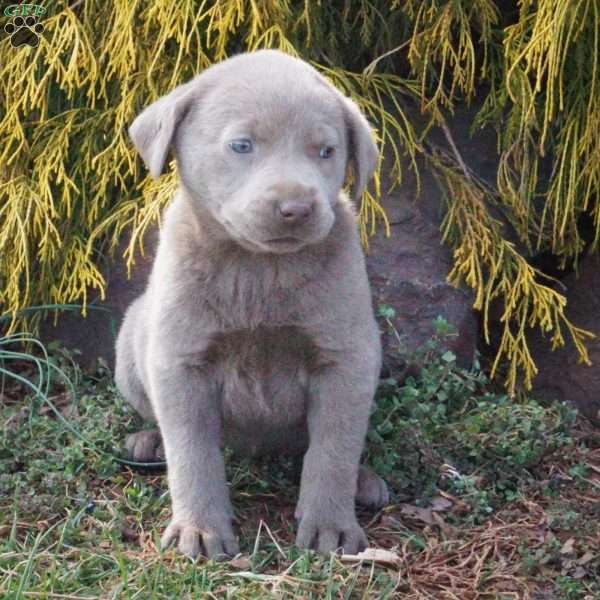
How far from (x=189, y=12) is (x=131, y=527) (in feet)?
6.56

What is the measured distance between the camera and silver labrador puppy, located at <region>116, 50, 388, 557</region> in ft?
10.2

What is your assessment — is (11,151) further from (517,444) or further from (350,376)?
(517,444)

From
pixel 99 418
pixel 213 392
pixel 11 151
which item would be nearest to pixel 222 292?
pixel 213 392

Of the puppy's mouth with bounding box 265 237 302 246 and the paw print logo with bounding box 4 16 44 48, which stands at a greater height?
the paw print logo with bounding box 4 16 44 48

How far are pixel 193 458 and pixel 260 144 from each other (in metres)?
0.96

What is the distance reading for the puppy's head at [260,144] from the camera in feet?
9.90

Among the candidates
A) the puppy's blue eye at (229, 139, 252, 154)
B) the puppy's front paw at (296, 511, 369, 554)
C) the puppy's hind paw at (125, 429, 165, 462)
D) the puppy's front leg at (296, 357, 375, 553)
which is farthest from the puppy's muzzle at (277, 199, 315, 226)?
the puppy's hind paw at (125, 429, 165, 462)

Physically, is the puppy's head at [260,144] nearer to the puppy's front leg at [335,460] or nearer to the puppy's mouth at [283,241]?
the puppy's mouth at [283,241]

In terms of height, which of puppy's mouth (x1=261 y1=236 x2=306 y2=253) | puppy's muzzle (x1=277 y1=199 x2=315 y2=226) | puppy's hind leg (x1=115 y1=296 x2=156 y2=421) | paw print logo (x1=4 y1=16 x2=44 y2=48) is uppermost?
paw print logo (x1=4 y1=16 x2=44 y2=48)

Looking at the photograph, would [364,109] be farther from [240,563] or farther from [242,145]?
[240,563]

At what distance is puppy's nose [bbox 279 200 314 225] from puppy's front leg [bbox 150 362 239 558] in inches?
25.3

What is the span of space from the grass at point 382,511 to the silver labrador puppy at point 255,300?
171 millimetres

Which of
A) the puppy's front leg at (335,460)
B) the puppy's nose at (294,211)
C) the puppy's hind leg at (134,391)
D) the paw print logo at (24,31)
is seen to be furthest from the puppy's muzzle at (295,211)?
the paw print logo at (24,31)

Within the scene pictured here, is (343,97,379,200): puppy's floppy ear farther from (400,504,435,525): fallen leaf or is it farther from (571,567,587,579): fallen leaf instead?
(571,567,587,579): fallen leaf
